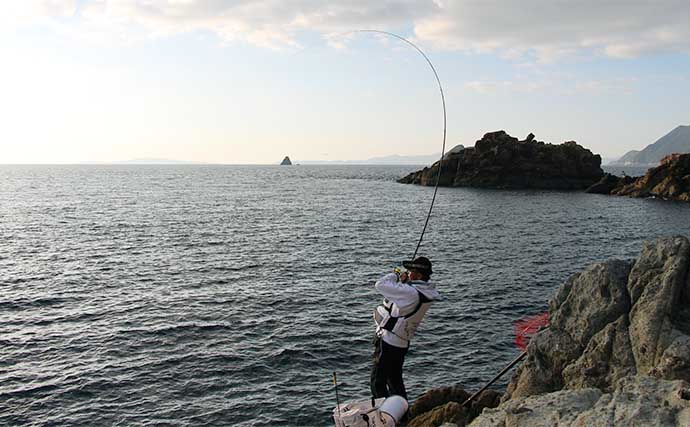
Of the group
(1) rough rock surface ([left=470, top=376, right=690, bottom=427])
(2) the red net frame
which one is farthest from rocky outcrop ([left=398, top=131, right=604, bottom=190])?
(1) rough rock surface ([left=470, top=376, right=690, bottom=427])

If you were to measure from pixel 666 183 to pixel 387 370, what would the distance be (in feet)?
296

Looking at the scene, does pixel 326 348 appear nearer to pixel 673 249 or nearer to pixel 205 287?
pixel 205 287

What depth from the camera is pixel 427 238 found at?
4772 cm

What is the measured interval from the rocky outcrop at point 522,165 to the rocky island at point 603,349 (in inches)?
3923

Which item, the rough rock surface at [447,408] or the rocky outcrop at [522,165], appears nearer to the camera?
the rough rock surface at [447,408]

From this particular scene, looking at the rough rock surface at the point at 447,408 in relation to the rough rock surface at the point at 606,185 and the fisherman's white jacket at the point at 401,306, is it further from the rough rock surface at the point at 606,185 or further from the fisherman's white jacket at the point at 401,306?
the rough rock surface at the point at 606,185

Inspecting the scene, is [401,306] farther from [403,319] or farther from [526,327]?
[526,327]

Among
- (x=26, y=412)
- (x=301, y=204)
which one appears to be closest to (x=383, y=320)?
(x=26, y=412)

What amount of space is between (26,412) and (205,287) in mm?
14045

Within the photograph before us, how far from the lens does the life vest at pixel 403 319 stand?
8.77 meters

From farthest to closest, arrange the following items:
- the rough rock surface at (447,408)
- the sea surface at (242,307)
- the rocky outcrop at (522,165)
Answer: the rocky outcrop at (522,165)
the sea surface at (242,307)
the rough rock surface at (447,408)

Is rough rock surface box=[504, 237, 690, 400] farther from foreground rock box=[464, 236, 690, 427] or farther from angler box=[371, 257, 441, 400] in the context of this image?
angler box=[371, 257, 441, 400]

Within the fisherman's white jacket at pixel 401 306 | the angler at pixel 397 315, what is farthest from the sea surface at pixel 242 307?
the fisherman's white jacket at pixel 401 306

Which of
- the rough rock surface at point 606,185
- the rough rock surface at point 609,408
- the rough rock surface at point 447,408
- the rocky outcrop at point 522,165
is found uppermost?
the rocky outcrop at point 522,165
